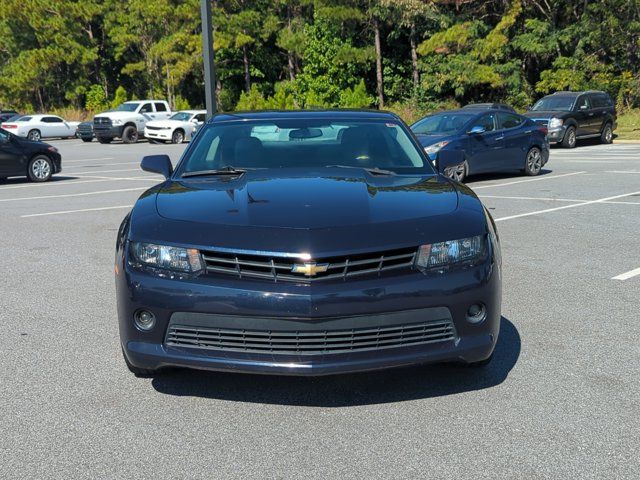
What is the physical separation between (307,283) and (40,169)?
15976mm

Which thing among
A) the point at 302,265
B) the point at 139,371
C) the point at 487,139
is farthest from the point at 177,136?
the point at 302,265

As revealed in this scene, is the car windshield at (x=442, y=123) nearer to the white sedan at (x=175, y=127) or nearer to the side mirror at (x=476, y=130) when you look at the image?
the side mirror at (x=476, y=130)

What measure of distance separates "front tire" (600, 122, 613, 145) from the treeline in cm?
863

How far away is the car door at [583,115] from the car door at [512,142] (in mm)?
10392

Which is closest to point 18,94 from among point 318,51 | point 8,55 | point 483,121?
point 8,55

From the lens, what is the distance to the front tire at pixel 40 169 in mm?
18172

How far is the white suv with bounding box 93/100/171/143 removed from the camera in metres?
38.0

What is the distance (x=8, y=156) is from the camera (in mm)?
17656

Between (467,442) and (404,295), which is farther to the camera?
(404,295)

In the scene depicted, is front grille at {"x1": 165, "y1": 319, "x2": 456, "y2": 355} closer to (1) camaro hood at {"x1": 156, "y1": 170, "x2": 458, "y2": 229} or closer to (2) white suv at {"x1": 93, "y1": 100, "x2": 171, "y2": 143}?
(1) camaro hood at {"x1": 156, "y1": 170, "x2": 458, "y2": 229}

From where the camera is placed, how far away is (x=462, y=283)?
4.03m

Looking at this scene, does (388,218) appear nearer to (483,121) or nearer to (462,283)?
(462,283)

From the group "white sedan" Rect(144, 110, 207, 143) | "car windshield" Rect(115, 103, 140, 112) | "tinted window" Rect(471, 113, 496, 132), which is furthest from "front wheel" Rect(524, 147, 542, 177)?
"car windshield" Rect(115, 103, 140, 112)

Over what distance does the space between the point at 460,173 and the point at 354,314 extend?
1214cm
